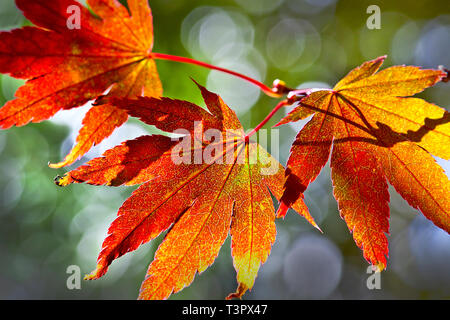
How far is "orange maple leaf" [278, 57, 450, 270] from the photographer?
0.73 metres

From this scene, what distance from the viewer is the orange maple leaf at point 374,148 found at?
735 millimetres

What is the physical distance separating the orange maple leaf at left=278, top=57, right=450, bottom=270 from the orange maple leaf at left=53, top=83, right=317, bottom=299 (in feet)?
0.33

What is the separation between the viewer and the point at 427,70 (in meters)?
0.70

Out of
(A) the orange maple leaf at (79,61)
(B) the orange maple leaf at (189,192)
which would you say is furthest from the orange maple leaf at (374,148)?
(A) the orange maple leaf at (79,61)

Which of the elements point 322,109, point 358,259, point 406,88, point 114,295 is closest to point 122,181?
point 322,109

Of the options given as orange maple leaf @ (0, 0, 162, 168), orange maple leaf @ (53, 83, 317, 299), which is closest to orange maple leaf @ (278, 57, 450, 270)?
orange maple leaf @ (53, 83, 317, 299)

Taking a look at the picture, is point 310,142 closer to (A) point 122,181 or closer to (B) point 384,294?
(A) point 122,181

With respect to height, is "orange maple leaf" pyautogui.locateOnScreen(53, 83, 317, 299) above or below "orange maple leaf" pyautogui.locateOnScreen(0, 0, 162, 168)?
below

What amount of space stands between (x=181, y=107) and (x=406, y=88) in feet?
1.65

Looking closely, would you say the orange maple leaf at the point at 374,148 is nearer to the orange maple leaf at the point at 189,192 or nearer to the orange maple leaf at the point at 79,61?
the orange maple leaf at the point at 189,192

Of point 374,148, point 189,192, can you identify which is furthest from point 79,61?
point 374,148

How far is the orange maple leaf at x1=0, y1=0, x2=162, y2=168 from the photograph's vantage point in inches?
28.3

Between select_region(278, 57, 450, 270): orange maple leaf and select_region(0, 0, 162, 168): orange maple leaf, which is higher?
select_region(0, 0, 162, 168): orange maple leaf

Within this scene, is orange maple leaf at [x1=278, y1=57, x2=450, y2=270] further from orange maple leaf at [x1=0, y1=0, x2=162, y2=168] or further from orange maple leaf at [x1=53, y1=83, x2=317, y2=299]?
orange maple leaf at [x1=0, y1=0, x2=162, y2=168]
